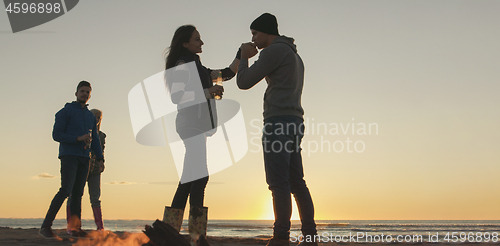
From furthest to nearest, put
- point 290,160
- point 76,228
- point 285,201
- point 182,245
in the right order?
point 76,228 < point 290,160 < point 285,201 < point 182,245

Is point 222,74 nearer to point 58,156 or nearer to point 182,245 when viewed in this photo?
point 182,245

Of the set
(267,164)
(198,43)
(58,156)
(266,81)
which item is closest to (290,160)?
(267,164)

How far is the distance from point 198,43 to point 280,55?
37.7 inches

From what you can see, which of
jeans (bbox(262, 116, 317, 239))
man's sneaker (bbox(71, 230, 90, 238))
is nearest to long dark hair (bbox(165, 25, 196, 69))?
jeans (bbox(262, 116, 317, 239))

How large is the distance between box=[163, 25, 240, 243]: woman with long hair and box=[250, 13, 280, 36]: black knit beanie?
2.19 ft

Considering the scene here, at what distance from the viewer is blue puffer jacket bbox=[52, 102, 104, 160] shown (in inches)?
197

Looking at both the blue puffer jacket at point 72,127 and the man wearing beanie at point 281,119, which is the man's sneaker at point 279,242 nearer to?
the man wearing beanie at point 281,119

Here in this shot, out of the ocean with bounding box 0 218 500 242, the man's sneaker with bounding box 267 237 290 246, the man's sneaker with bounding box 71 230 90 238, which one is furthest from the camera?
the ocean with bounding box 0 218 500 242

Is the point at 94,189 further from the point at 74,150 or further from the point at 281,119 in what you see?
the point at 281,119

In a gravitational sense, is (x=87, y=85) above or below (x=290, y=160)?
above

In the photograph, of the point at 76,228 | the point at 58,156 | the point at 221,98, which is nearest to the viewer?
the point at 221,98

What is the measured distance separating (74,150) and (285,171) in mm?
3157

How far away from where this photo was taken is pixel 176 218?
3514 mm

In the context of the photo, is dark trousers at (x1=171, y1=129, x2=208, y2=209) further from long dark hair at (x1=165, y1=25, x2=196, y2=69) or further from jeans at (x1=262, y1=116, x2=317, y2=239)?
long dark hair at (x1=165, y1=25, x2=196, y2=69)
